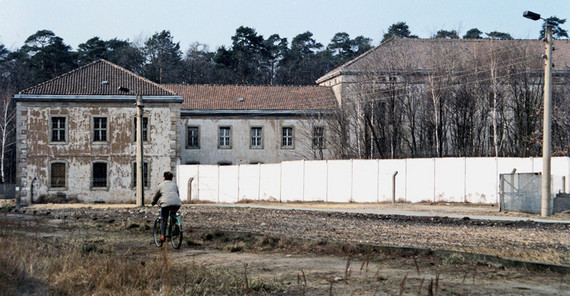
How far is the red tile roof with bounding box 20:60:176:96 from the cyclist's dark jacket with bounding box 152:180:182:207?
119 ft

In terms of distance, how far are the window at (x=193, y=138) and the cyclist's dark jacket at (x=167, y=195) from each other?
4391 cm

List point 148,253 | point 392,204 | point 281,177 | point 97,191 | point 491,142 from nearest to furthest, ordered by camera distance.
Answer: point 148,253 → point 392,204 → point 281,177 → point 97,191 → point 491,142

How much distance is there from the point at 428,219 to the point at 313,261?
12.8 m

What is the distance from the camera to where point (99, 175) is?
49250 mm

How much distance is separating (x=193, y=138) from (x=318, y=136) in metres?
9.99

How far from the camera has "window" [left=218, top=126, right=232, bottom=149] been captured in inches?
2290

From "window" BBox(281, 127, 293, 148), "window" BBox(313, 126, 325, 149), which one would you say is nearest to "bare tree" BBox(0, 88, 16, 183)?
"window" BBox(281, 127, 293, 148)

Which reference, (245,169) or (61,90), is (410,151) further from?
(61,90)

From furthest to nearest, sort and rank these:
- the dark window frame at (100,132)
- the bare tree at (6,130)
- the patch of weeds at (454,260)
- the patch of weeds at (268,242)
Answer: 1. the bare tree at (6,130)
2. the dark window frame at (100,132)
3. the patch of weeds at (268,242)
4. the patch of weeds at (454,260)

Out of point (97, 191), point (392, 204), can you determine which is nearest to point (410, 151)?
point (392, 204)

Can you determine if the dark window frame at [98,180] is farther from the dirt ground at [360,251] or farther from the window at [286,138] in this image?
the dirt ground at [360,251]

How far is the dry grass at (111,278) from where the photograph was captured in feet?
27.8

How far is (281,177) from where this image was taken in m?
41.9

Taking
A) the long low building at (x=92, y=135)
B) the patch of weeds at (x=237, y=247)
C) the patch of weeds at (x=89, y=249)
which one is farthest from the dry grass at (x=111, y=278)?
the long low building at (x=92, y=135)
